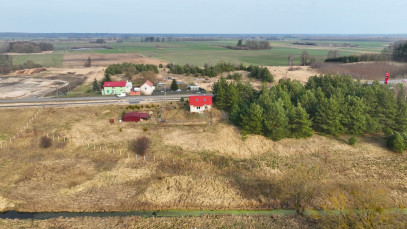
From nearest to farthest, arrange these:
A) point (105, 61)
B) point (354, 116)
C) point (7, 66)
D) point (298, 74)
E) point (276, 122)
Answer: point (276, 122), point (354, 116), point (298, 74), point (7, 66), point (105, 61)

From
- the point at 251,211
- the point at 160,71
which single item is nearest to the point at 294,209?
the point at 251,211

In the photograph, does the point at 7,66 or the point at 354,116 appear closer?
the point at 354,116

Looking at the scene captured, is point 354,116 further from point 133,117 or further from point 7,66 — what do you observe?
point 7,66

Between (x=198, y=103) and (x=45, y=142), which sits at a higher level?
(x=198, y=103)

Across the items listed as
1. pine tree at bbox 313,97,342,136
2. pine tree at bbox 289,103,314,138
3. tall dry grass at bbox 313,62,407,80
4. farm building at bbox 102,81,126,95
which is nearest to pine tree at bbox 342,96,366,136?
pine tree at bbox 313,97,342,136

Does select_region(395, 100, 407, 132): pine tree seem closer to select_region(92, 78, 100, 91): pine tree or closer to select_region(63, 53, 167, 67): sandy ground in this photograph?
select_region(92, 78, 100, 91): pine tree

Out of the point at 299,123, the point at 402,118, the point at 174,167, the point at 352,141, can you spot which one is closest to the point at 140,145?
the point at 174,167

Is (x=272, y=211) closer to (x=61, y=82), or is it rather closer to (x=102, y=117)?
(x=102, y=117)
